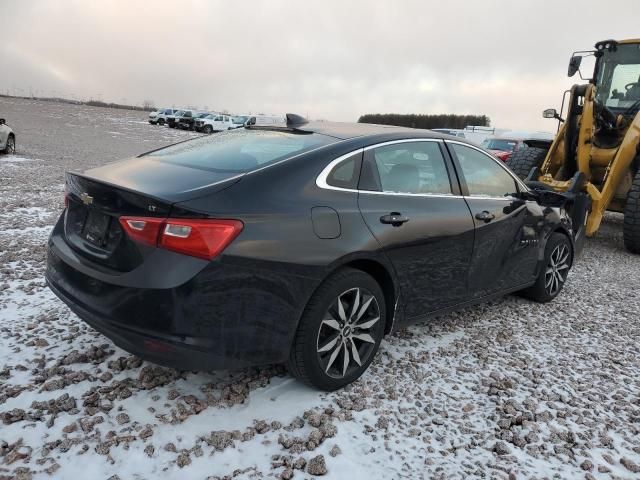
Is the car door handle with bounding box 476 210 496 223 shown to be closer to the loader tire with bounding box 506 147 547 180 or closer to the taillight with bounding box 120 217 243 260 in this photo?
the taillight with bounding box 120 217 243 260

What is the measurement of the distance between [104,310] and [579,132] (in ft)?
25.7

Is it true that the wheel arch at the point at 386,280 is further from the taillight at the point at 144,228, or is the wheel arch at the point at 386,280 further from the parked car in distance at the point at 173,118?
the parked car in distance at the point at 173,118

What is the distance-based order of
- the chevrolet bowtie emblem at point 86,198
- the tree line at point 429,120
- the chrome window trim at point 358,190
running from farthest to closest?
the tree line at point 429,120, the chrome window trim at point 358,190, the chevrolet bowtie emblem at point 86,198

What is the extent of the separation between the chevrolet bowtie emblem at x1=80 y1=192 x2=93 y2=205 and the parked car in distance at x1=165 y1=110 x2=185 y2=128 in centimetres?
4309

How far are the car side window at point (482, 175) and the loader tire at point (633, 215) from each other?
13.3 feet

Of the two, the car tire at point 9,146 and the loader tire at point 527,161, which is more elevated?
the loader tire at point 527,161

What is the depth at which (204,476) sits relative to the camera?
2.35 metres

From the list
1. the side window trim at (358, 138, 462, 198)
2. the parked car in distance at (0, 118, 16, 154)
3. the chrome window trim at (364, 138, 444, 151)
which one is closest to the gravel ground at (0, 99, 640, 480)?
the side window trim at (358, 138, 462, 198)

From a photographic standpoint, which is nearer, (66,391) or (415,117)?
(66,391)

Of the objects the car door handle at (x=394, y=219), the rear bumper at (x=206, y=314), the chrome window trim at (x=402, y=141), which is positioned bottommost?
the rear bumper at (x=206, y=314)

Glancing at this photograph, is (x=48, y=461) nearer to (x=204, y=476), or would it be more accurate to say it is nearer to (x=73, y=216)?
(x=204, y=476)

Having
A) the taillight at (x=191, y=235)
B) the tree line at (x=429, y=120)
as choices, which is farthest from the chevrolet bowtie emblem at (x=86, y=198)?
the tree line at (x=429, y=120)

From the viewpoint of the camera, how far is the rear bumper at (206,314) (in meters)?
Answer: 2.46

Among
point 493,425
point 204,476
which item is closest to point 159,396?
point 204,476
